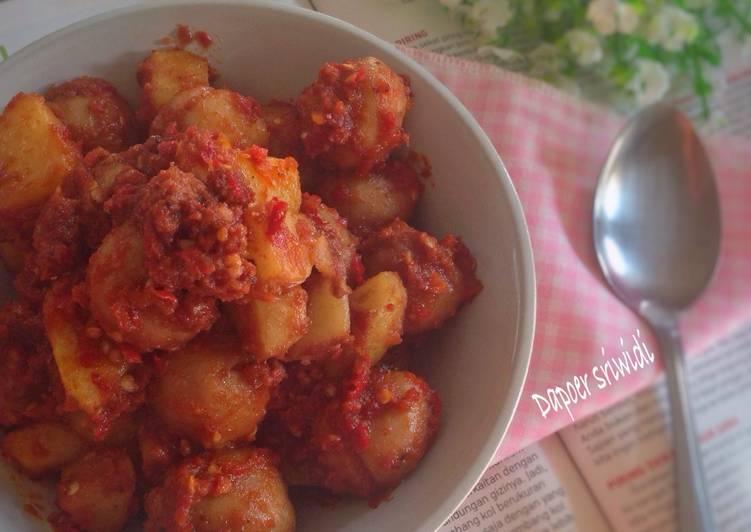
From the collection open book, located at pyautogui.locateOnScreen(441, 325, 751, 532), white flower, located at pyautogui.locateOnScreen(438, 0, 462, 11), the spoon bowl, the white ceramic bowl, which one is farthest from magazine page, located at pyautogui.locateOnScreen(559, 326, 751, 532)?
white flower, located at pyautogui.locateOnScreen(438, 0, 462, 11)

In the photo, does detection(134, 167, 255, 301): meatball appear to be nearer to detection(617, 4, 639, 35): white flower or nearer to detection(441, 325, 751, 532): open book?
detection(441, 325, 751, 532): open book

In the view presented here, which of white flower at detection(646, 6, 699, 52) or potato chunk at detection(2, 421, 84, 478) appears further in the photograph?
white flower at detection(646, 6, 699, 52)

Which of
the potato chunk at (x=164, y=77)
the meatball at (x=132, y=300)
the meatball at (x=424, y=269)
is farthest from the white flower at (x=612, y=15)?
the meatball at (x=132, y=300)

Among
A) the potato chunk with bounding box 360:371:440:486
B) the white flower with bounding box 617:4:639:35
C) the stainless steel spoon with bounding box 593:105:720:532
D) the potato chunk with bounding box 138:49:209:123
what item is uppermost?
the potato chunk with bounding box 138:49:209:123

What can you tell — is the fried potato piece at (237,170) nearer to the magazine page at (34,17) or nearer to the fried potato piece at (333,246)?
the fried potato piece at (333,246)

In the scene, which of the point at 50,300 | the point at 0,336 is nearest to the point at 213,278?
the point at 50,300

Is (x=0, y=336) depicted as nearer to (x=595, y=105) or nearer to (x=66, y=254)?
(x=66, y=254)
